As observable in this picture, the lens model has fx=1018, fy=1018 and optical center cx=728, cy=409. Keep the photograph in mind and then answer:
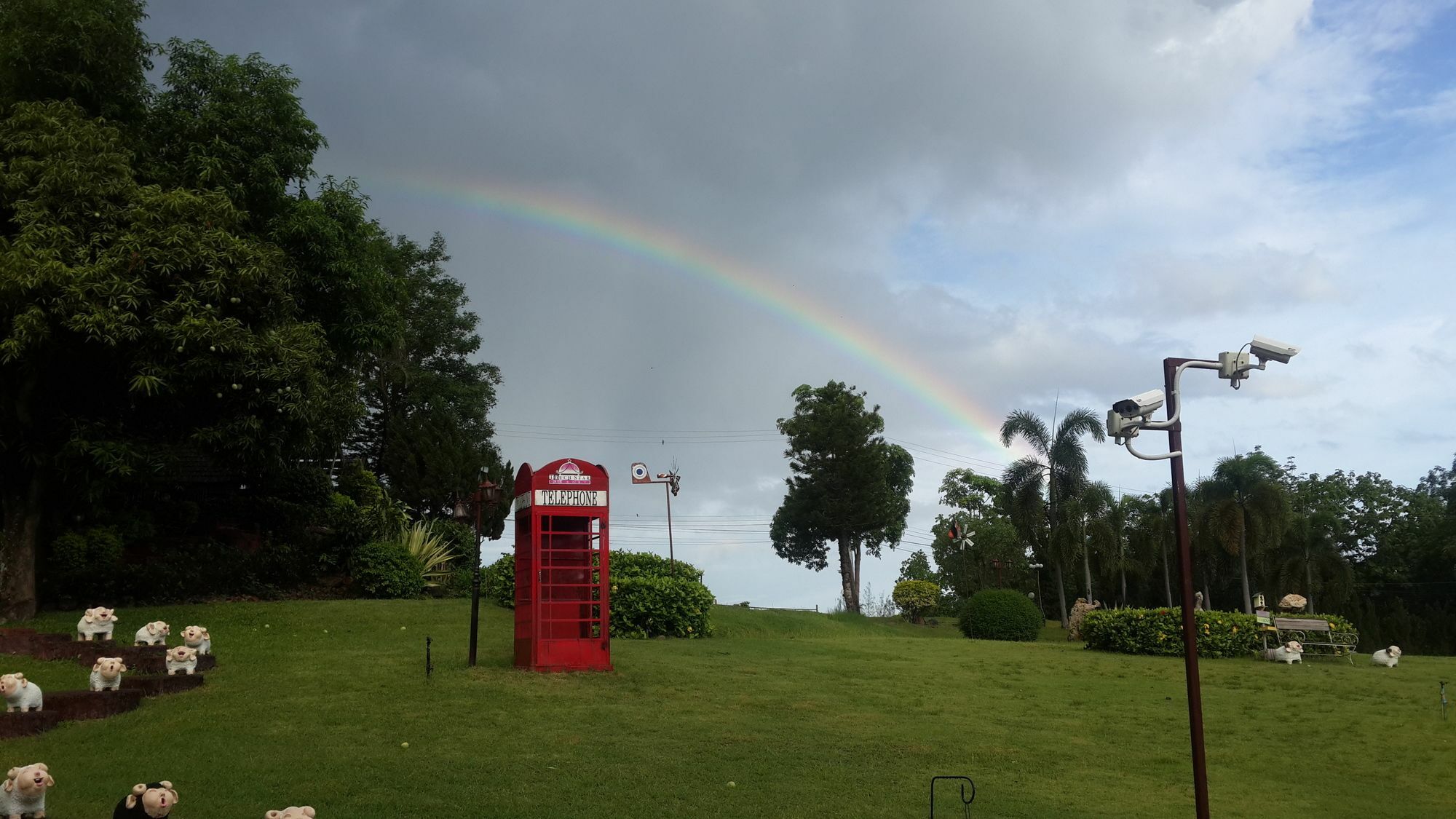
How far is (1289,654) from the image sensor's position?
74.2 ft

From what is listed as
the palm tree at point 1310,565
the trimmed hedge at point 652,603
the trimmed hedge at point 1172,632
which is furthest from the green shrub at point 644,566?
the palm tree at point 1310,565

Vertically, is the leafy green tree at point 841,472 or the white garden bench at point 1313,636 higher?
the leafy green tree at point 841,472

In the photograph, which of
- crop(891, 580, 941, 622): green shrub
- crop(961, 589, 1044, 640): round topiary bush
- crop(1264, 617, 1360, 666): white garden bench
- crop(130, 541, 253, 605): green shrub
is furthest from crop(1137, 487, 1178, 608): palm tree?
crop(130, 541, 253, 605): green shrub

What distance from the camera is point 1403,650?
3838cm

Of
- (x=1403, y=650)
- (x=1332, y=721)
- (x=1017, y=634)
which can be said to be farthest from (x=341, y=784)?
(x=1403, y=650)

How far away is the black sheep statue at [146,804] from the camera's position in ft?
22.5

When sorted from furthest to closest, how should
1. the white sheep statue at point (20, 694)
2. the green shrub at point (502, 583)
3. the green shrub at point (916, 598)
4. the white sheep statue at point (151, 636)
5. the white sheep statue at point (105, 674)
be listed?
the green shrub at point (916, 598)
the green shrub at point (502, 583)
the white sheep statue at point (151, 636)
the white sheep statue at point (105, 674)
the white sheep statue at point (20, 694)

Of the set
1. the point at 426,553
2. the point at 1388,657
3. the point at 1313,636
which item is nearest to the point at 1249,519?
the point at 1313,636

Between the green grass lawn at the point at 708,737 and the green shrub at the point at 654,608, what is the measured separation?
9.75 feet

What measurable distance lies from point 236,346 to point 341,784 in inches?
448

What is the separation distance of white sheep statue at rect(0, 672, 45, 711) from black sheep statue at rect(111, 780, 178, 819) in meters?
4.37

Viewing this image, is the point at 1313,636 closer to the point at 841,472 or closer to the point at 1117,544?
the point at 1117,544

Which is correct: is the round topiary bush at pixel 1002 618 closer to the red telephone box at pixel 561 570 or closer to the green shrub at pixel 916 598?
the green shrub at pixel 916 598

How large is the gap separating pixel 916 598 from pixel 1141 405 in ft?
115
